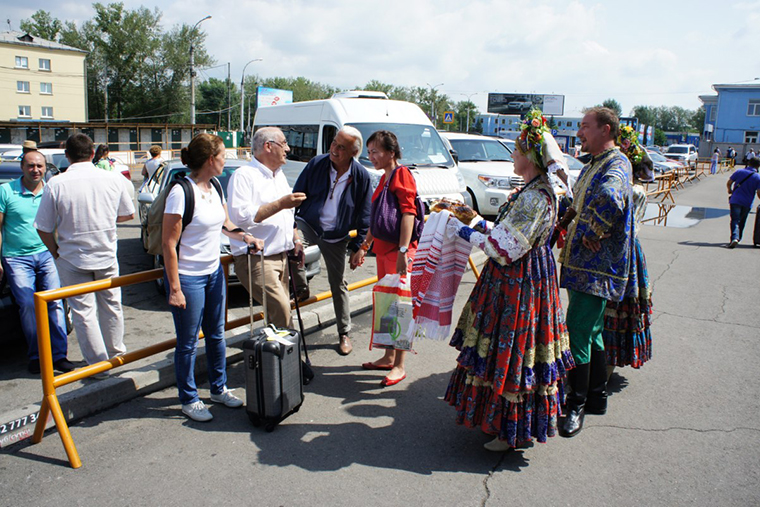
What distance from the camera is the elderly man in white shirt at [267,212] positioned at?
4.05 metres

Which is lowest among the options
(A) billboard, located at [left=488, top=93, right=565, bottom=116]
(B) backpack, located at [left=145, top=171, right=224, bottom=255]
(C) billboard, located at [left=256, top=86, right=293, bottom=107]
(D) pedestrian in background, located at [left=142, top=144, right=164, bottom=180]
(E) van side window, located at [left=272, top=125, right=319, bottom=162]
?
(B) backpack, located at [left=145, top=171, right=224, bottom=255]

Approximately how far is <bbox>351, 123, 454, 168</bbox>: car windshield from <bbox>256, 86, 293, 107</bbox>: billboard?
33.3 m

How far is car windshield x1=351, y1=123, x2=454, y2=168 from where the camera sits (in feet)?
32.8

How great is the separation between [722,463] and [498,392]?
151cm

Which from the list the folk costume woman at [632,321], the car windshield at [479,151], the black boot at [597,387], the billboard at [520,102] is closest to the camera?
the black boot at [597,387]

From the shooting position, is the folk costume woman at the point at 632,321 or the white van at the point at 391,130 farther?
the white van at the point at 391,130

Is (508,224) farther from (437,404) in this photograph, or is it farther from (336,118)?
(336,118)

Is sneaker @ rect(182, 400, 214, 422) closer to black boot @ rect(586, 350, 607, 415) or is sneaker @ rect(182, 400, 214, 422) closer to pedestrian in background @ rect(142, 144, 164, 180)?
black boot @ rect(586, 350, 607, 415)

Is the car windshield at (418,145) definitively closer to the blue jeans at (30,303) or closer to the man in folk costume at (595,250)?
the blue jeans at (30,303)

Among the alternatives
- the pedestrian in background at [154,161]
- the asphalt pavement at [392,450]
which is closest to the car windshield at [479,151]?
the pedestrian in background at [154,161]

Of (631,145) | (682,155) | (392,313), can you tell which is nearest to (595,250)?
(631,145)

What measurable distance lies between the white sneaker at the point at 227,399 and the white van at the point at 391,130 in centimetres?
581

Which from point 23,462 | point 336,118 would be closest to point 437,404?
point 23,462

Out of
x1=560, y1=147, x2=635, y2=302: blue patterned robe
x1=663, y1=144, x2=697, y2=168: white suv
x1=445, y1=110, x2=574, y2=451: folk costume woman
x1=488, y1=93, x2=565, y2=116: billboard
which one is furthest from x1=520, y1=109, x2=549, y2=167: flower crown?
x1=488, y1=93, x2=565, y2=116: billboard
